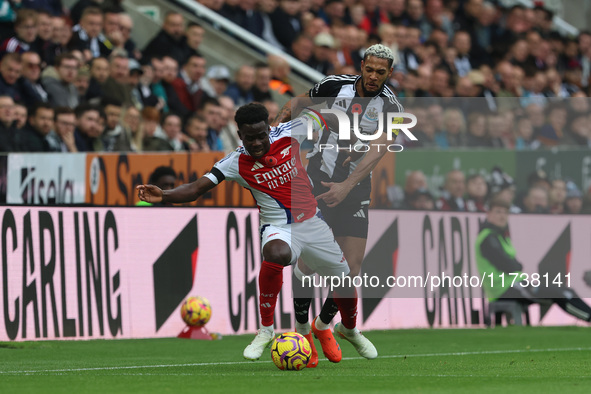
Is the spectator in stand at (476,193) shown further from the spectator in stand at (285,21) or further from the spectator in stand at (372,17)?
the spectator in stand at (372,17)

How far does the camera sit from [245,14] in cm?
2028

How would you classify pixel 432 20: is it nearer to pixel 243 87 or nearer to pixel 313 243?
pixel 243 87

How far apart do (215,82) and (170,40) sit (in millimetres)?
1019

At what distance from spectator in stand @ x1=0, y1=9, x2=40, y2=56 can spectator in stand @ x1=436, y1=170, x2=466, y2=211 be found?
19.6ft

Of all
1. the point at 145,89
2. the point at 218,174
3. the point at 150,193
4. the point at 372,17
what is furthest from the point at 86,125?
the point at 372,17

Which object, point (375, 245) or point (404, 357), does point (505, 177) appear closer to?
point (375, 245)

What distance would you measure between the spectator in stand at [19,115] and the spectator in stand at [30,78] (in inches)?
35.6

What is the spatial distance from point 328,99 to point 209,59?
9.68 m

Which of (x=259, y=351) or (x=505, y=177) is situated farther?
(x=505, y=177)

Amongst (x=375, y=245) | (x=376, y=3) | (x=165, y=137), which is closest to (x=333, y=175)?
(x=375, y=245)

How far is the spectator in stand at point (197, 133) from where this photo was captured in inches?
637

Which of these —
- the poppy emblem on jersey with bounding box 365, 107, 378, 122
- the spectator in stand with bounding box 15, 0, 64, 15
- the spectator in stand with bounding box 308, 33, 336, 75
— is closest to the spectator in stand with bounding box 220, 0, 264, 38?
the spectator in stand with bounding box 308, 33, 336, 75

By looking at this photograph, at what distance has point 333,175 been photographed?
34.4ft

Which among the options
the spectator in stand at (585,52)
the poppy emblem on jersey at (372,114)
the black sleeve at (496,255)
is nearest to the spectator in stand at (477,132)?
the black sleeve at (496,255)
